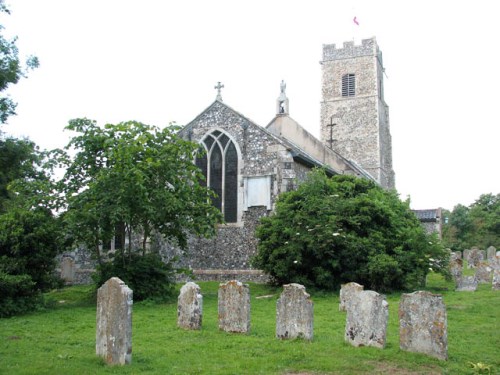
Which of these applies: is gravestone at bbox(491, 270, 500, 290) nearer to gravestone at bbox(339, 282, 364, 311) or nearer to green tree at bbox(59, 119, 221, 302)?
gravestone at bbox(339, 282, 364, 311)

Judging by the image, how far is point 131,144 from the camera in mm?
14453

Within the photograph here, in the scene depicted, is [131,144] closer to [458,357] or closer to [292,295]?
[292,295]

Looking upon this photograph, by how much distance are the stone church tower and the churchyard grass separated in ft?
99.4

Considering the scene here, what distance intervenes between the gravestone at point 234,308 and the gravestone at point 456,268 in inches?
382

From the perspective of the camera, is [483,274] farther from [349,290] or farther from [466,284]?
[349,290]

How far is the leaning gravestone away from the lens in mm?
7641

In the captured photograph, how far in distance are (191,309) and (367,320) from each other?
11.2 ft

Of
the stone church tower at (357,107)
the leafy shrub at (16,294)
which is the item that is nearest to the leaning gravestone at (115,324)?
the leafy shrub at (16,294)

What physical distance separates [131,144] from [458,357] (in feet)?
32.0

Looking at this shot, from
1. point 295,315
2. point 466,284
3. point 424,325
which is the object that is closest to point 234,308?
A: point 295,315

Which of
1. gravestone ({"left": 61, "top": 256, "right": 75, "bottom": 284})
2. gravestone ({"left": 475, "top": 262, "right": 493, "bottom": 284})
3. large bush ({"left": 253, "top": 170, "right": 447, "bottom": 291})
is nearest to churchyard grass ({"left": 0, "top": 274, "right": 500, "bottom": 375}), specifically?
large bush ({"left": 253, "top": 170, "right": 447, "bottom": 291})

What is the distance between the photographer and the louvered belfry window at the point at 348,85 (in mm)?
43906

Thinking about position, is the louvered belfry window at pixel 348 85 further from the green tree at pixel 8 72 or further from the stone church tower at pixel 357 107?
the green tree at pixel 8 72

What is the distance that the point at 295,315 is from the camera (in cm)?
927
